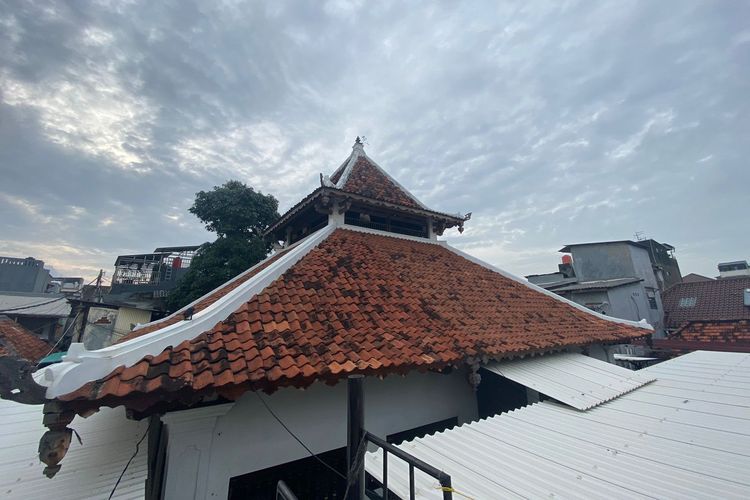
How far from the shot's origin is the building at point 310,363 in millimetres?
3057

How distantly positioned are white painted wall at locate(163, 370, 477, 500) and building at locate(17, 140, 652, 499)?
0.6 inches

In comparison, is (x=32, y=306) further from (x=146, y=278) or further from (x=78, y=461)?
(x=78, y=461)

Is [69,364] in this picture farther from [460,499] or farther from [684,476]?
[684,476]

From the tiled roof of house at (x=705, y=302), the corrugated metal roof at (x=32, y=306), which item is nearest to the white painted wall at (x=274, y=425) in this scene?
the tiled roof of house at (x=705, y=302)

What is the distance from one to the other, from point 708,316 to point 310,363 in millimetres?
29329

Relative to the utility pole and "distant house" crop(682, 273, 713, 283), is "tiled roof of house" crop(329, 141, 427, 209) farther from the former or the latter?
"distant house" crop(682, 273, 713, 283)

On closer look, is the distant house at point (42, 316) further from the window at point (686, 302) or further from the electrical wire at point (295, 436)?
the window at point (686, 302)

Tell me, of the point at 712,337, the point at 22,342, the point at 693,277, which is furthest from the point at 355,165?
the point at 693,277

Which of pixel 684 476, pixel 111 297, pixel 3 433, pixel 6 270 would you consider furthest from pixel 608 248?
pixel 6 270

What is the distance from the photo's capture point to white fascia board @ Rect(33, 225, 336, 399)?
2.59 m

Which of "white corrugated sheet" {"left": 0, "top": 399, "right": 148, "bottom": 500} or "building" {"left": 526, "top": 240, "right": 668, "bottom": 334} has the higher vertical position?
"building" {"left": 526, "top": 240, "right": 668, "bottom": 334}

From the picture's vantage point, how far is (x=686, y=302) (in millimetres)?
22797

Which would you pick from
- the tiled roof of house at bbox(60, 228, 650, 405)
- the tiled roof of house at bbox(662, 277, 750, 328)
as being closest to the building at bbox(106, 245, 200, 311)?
the tiled roof of house at bbox(60, 228, 650, 405)

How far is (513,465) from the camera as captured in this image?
2.90 metres
